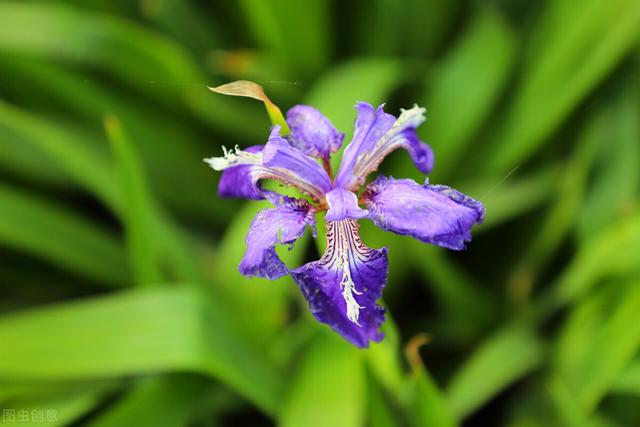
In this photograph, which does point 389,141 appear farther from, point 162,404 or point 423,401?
point 162,404

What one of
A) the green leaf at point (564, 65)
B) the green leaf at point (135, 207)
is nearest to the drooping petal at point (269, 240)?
the green leaf at point (135, 207)

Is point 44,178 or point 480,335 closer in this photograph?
point 480,335

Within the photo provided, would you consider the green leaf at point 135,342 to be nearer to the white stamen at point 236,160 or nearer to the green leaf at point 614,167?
the white stamen at point 236,160

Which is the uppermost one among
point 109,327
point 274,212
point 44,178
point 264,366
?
point 44,178

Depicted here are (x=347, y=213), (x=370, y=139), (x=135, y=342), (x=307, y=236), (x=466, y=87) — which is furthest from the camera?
(x=466, y=87)

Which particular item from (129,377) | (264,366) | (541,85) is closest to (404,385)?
(264,366)

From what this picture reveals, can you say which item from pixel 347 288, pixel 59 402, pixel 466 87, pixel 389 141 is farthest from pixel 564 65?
pixel 59 402

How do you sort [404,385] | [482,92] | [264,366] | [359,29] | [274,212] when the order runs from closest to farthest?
[274,212]
[404,385]
[264,366]
[482,92]
[359,29]

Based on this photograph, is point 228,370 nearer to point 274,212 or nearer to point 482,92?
point 274,212
